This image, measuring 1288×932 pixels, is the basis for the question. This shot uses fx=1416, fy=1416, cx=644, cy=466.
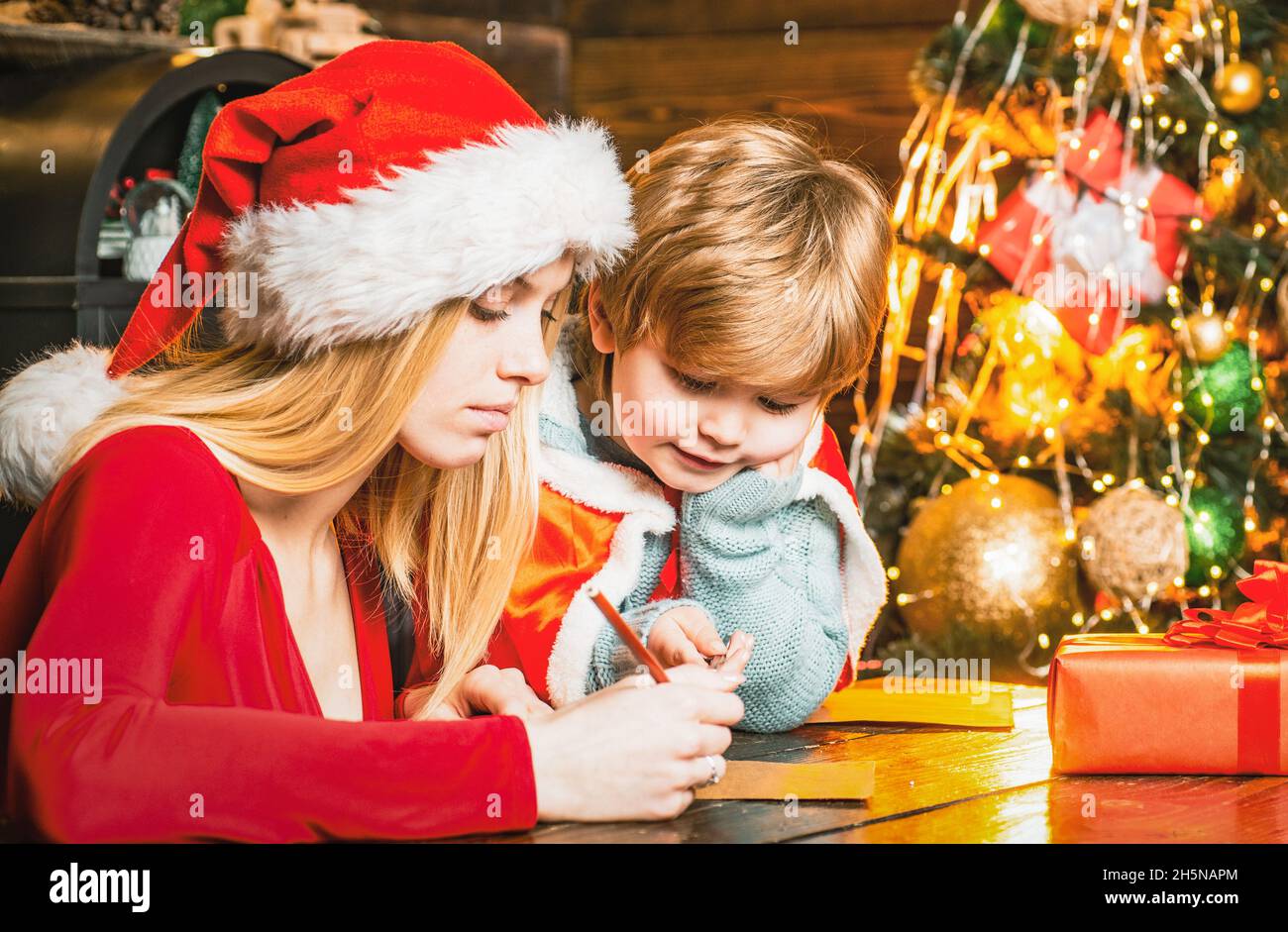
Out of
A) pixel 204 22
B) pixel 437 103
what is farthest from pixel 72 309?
pixel 437 103

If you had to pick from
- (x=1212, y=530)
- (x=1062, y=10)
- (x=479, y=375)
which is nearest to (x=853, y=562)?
(x=479, y=375)

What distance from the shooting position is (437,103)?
3.72 ft

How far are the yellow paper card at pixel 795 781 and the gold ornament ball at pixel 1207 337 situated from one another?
64.4 inches

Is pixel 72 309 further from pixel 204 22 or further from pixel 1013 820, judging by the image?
pixel 1013 820

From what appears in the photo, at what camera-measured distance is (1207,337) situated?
2525 mm

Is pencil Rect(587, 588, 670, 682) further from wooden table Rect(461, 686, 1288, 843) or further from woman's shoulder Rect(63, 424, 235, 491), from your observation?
woman's shoulder Rect(63, 424, 235, 491)

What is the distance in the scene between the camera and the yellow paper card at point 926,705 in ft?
4.53

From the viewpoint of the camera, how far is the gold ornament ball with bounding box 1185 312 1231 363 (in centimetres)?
252

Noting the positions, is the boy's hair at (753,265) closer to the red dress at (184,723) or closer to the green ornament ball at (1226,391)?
the red dress at (184,723)

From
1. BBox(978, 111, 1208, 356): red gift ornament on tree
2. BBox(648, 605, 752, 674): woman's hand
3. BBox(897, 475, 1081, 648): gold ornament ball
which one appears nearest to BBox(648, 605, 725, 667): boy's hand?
BBox(648, 605, 752, 674): woman's hand

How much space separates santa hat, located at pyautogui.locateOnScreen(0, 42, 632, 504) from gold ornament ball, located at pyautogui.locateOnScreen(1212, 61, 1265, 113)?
1762 millimetres

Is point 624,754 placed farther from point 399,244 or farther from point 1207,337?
point 1207,337

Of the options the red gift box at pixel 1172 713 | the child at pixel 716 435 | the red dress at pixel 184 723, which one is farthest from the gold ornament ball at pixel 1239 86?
the red dress at pixel 184 723

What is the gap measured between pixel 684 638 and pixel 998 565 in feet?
4.55
